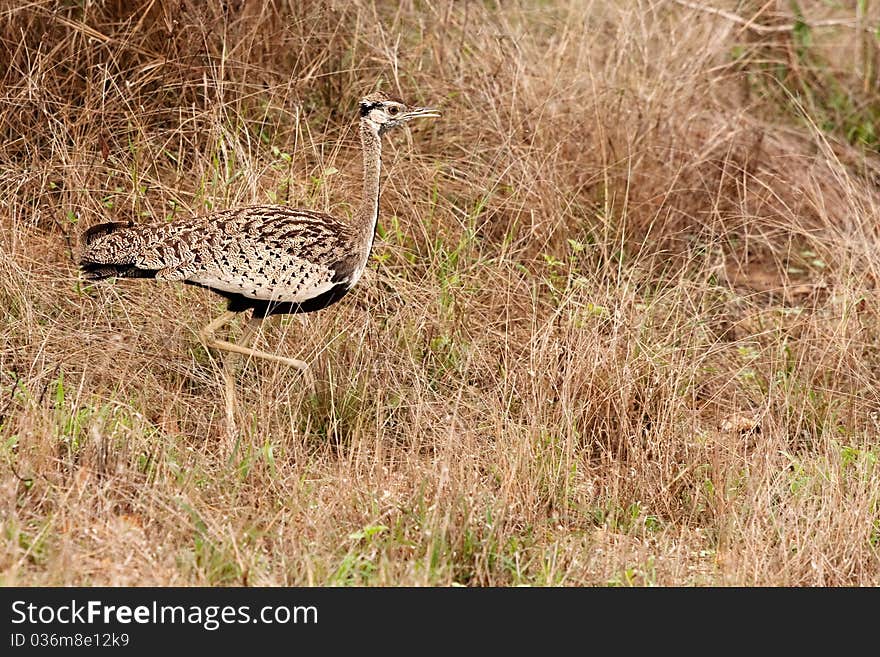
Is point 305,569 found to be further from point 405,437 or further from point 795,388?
point 795,388

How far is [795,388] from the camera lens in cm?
534

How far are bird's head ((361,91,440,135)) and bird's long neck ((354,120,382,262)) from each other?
3cm

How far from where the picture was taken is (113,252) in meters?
4.65

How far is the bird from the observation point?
4.62 meters

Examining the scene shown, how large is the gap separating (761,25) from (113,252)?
4491mm

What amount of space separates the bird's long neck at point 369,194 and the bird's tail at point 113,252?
0.78m

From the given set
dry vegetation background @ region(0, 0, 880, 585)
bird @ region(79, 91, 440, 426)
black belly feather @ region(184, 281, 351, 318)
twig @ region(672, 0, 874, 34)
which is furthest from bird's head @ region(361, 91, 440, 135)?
twig @ region(672, 0, 874, 34)

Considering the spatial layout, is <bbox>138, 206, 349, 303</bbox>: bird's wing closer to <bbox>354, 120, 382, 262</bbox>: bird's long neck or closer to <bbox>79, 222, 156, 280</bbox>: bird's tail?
<bbox>79, 222, 156, 280</bbox>: bird's tail

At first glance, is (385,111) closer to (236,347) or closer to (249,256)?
(249,256)

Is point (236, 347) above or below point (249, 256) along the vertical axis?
below

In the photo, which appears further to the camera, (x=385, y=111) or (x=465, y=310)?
(x=465, y=310)

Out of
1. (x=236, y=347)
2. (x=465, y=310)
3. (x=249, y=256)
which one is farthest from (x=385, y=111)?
(x=236, y=347)
